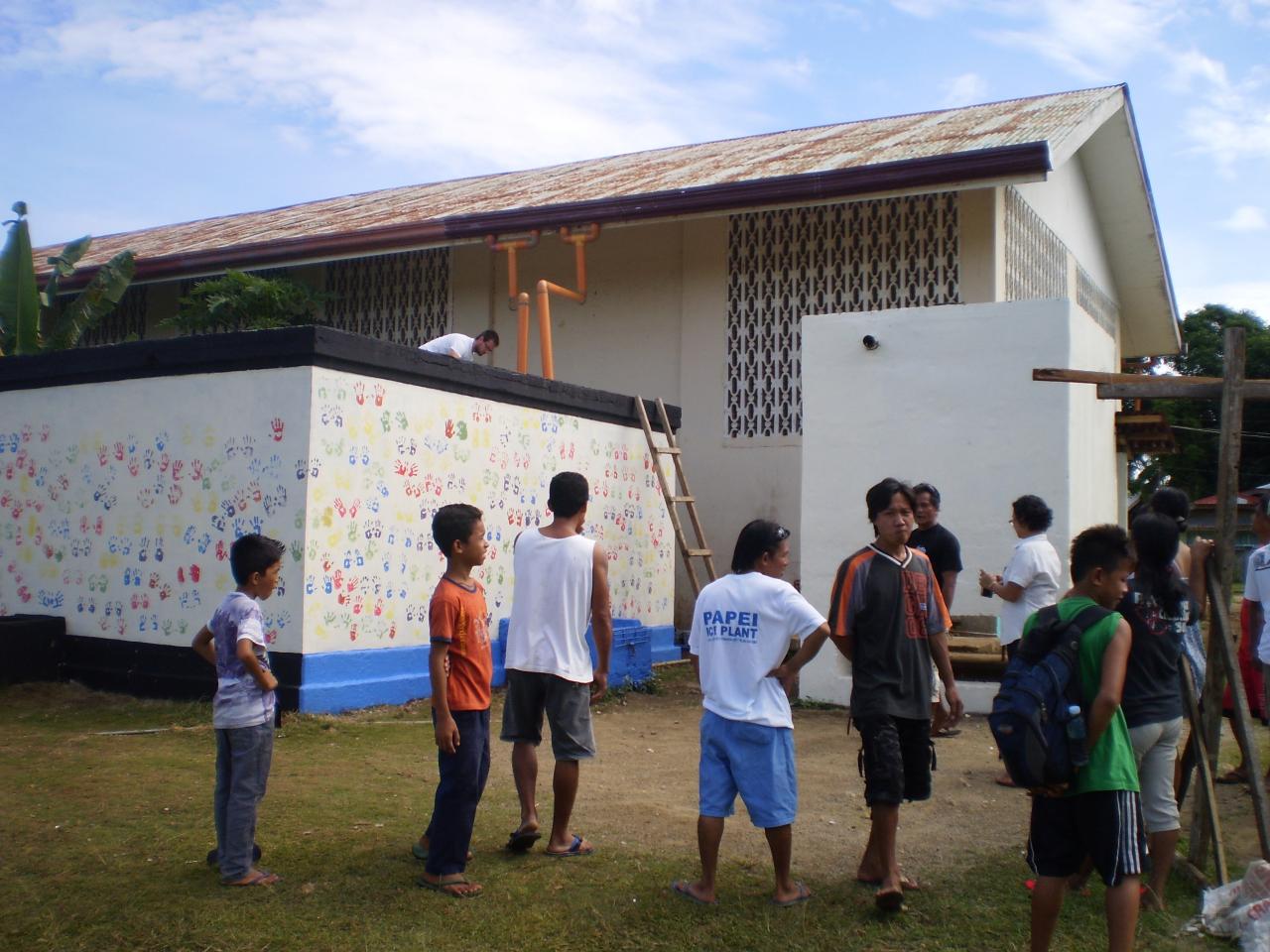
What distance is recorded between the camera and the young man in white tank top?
4805 millimetres

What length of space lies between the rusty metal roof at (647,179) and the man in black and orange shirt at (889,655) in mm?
6547

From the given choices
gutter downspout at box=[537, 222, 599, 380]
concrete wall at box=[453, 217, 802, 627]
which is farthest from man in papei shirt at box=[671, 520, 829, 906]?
concrete wall at box=[453, 217, 802, 627]

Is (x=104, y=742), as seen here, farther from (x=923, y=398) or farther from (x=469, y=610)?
(x=923, y=398)

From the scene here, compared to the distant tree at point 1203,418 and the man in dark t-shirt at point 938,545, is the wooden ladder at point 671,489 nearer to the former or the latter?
the man in dark t-shirt at point 938,545

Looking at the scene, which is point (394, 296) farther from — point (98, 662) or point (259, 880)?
point (259, 880)

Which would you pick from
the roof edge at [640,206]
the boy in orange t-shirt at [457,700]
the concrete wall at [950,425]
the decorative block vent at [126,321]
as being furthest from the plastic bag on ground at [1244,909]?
the decorative block vent at [126,321]

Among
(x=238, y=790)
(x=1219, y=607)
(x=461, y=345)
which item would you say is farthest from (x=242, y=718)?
(x=461, y=345)

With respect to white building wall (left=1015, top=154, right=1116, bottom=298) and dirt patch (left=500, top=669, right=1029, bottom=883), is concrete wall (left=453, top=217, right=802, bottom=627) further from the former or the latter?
dirt patch (left=500, top=669, right=1029, bottom=883)

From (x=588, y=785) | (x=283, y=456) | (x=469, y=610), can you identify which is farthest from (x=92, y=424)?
(x=469, y=610)

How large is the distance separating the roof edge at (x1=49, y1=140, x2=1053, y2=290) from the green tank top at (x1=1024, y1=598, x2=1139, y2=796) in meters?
7.42

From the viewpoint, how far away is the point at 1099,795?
11.6ft

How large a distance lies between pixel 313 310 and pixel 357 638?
7493 millimetres

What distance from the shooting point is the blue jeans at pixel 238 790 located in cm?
440

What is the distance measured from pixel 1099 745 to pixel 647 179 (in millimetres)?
11135
